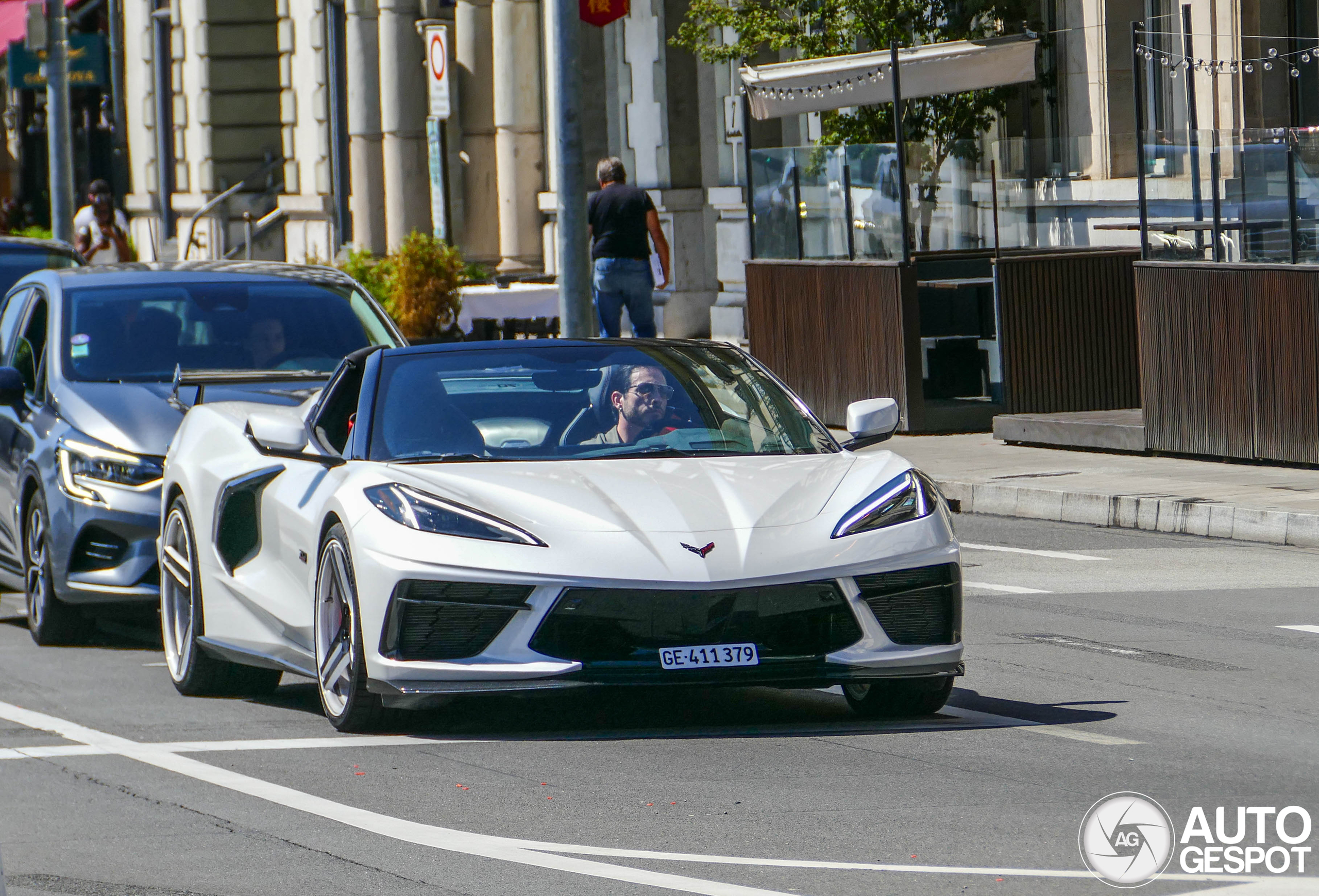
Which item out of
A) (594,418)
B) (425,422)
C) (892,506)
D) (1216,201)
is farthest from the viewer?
(1216,201)

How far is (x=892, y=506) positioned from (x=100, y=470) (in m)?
4.40

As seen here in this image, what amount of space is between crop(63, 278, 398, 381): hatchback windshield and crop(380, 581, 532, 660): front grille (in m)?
4.41

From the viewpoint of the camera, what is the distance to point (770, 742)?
23.9ft

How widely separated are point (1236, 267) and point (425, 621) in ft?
30.6

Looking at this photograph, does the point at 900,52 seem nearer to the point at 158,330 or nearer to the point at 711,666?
the point at 158,330

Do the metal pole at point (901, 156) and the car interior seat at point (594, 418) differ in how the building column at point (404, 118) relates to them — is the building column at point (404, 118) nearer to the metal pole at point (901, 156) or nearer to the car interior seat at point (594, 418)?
the metal pole at point (901, 156)

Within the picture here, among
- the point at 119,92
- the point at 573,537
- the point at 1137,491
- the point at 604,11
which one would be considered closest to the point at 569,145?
the point at 1137,491

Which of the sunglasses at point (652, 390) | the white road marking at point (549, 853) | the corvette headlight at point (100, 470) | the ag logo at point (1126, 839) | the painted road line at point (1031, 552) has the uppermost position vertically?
the sunglasses at point (652, 390)

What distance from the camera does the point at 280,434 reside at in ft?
26.3

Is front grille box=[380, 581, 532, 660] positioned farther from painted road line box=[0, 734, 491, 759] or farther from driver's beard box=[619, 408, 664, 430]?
driver's beard box=[619, 408, 664, 430]

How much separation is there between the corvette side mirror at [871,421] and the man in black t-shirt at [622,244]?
11.5m

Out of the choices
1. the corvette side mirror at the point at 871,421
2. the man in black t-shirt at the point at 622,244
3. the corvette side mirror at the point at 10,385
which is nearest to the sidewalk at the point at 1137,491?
the man in black t-shirt at the point at 622,244

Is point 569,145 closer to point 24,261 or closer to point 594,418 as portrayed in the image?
point 24,261

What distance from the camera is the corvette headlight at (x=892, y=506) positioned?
7.30m
